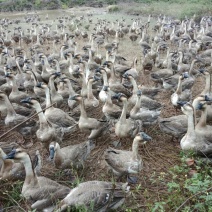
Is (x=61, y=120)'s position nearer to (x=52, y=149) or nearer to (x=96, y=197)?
(x=52, y=149)

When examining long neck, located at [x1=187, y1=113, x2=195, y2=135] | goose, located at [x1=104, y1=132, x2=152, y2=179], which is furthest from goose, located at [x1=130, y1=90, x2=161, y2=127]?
goose, located at [x1=104, y1=132, x2=152, y2=179]

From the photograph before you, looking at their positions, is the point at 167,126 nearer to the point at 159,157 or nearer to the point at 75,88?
the point at 159,157

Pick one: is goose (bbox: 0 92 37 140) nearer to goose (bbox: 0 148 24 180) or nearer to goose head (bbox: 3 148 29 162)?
goose (bbox: 0 148 24 180)

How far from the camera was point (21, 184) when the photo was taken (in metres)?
5.44

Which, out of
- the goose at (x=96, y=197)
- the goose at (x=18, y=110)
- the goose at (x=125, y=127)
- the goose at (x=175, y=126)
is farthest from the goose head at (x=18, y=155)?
the goose at (x=175, y=126)

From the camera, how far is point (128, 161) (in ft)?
18.3

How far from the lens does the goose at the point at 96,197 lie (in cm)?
450

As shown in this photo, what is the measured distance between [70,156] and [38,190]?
1.20 metres

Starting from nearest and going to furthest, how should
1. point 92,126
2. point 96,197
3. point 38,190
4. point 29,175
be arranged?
point 96,197 < point 38,190 < point 29,175 < point 92,126

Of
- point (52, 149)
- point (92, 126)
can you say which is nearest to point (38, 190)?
→ point (52, 149)

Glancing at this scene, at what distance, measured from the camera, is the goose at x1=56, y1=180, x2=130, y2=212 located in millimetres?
4500

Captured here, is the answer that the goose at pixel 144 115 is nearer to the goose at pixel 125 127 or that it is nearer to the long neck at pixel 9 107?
the goose at pixel 125 127

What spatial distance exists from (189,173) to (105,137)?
246 cm

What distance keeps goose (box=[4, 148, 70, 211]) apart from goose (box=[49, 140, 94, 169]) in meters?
0.72
